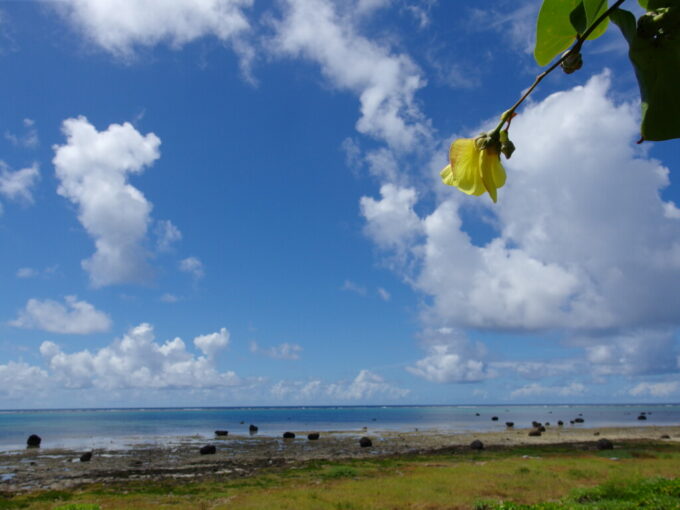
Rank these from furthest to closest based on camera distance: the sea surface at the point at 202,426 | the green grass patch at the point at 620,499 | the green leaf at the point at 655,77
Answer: the sea surface at the point at 202,426
the green grass patch at the point at 620,499
the green leaf at the point at 655,77

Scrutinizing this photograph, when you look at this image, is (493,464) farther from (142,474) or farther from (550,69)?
(550,69)

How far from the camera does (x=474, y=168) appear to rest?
26.8 inches

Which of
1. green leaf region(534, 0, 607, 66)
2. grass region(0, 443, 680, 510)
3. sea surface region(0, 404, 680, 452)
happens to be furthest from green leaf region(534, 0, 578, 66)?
sea surface region(0, 404, 680, 452)

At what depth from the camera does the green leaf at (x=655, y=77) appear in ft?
1.83

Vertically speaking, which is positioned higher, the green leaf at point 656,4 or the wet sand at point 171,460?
the green leaf at point 656,4

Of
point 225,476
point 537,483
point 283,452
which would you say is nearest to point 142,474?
point 225,476

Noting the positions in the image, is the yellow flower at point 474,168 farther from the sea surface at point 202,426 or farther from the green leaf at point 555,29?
the sea surface at point 202,426

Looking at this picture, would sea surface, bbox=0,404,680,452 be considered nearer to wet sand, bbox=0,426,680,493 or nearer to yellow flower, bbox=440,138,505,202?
wet sand, bbox=0,426,680,493

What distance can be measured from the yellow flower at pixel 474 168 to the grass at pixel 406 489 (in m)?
9.72

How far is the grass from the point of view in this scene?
11.6m

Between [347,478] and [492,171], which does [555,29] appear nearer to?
[492,171]

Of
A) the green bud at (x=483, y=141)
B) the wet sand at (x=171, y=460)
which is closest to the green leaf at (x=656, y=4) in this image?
the green bud at (x=483, y=141)

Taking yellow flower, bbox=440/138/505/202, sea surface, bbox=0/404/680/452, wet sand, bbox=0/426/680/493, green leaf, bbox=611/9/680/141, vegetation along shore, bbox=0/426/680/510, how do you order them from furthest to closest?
sea surface, bbox=0/404/680/452 < wet sand, bbox=0/426/680/493 < vegetation along shore, bbox=0/426/680/510 < yellow flower, bbox=440/138/505/202 < green leaf, bbox=611/9/680/141

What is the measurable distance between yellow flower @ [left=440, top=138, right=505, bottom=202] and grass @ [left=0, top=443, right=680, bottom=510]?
31.9 feet
